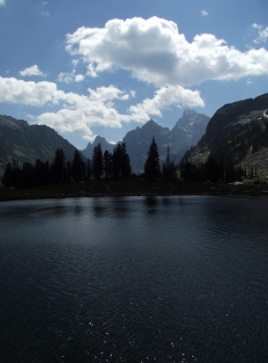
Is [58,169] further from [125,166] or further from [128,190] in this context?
[128,190]

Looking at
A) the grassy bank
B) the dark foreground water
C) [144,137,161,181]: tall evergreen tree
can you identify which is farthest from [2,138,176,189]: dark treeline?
the dark foreground water

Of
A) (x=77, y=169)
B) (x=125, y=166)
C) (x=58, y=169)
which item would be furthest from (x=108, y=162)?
(x=58, y=169)

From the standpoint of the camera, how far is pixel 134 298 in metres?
22.3

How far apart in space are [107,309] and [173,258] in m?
14.0

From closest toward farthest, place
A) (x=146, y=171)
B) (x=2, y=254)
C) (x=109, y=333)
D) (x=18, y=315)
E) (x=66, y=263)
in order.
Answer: (x=109, y=333), (x=18, y=315), (x=66, y=263), (x=2, y=254), (x=146, y=171)

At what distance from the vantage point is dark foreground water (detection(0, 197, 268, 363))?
16.0 metres

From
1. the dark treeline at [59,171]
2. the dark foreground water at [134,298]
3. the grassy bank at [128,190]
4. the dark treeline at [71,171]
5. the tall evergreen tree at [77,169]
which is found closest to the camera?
the dark foreground water at [134,298]

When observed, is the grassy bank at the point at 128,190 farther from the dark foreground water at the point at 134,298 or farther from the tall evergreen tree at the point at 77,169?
the dark foreground water at the point at 134,298

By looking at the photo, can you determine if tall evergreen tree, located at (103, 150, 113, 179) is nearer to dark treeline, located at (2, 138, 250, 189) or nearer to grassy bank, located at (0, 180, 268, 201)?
dark treeline, located at (2, 138, 250, 189)

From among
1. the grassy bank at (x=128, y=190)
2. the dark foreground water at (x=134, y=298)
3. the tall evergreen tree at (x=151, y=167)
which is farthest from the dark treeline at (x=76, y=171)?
the dark foreground water at (x=134, y=298)

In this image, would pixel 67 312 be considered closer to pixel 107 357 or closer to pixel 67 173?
pixel 107 357

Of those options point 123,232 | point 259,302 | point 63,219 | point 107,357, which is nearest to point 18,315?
point 107,357

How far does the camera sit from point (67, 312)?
20297mm

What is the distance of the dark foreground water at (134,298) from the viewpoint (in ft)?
52.4
